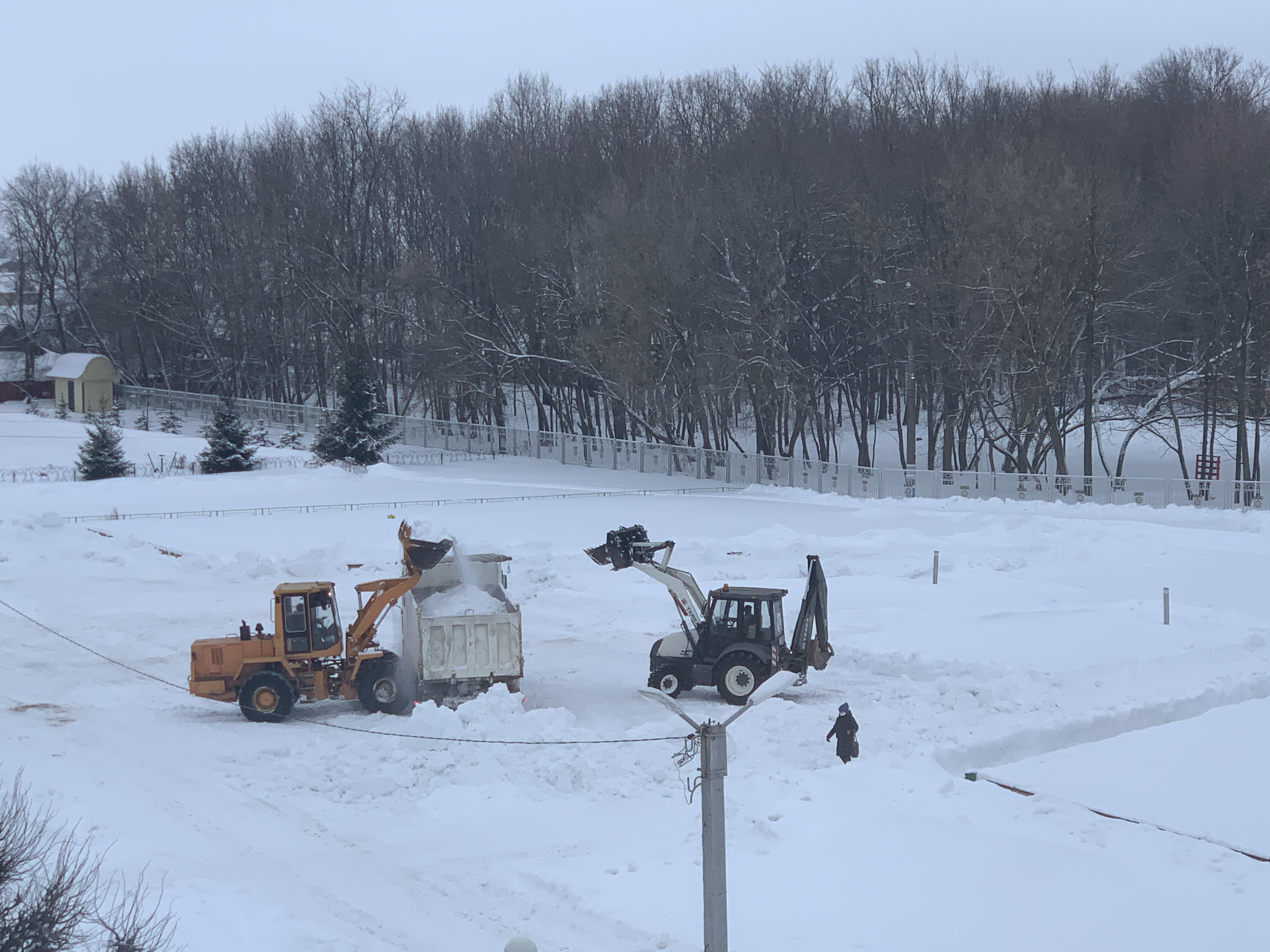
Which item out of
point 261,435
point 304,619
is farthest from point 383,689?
point 261,435

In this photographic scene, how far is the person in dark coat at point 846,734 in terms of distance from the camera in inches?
601

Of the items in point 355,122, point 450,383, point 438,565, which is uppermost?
point 355,122

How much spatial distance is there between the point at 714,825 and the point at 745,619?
373 inches

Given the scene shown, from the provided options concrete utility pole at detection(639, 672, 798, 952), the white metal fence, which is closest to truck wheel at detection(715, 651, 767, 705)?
concrete utility pole at detection(639, 672, 798, 952)

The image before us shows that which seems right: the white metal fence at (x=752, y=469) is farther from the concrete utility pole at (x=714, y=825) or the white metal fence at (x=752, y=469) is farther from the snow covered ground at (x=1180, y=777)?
the concrete utility pole at (x=714, y=825)

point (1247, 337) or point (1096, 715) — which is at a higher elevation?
point (1247, 337)

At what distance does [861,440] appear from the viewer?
171ft

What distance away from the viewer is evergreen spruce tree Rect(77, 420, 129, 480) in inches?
1617

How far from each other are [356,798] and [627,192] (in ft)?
136

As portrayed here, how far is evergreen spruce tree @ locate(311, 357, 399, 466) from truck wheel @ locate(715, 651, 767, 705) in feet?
103

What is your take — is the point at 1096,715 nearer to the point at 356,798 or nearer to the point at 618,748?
the point at 618,748

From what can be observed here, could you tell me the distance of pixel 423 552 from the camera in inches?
691

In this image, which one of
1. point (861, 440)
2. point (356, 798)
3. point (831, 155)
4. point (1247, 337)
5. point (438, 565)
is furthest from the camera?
point (861, 440)

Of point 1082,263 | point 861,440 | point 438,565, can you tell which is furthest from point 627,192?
point 438,565
